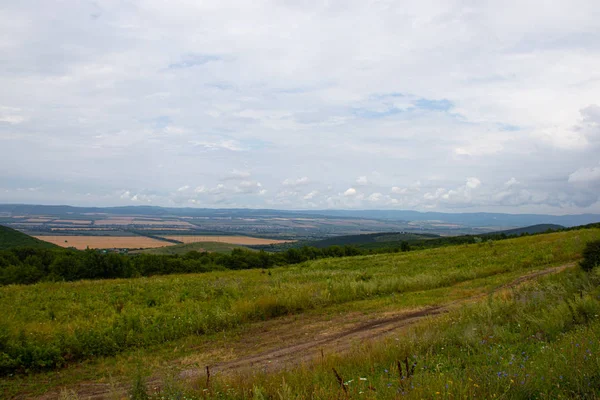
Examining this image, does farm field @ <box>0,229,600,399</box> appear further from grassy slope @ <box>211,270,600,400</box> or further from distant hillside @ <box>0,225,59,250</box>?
distant hillside @ <box>0,225,59,250</box>

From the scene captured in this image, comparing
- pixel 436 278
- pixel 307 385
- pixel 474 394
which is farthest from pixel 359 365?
pixel 436 278

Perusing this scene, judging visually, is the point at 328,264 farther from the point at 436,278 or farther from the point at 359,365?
the point at 359,365

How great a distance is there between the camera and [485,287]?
17.0 m

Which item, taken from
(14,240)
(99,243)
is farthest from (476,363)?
(99,243)

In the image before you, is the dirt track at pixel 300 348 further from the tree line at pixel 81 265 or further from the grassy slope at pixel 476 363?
the tree line at pixel 81 265

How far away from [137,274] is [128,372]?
87.9 feet

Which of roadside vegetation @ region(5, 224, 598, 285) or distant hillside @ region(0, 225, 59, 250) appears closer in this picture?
roadside vegetation @ region(5, 224, 598, 285)

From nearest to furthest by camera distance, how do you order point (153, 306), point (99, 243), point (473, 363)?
1. point (473, 363)
2. point (153, 306)
3. point (99, 243)

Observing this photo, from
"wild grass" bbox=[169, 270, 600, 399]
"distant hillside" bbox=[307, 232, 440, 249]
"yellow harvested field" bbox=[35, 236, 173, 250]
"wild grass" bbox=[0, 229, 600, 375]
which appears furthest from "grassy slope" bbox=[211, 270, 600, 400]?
"yellow harvested field" bbox=[35, 236, 173, 250]

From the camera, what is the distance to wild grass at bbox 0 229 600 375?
10773 mm

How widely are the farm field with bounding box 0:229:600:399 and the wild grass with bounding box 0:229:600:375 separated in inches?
2.1

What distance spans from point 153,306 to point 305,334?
6931mm

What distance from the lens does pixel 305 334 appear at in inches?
474

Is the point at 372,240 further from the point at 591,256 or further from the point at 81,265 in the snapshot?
the point at 591,256
